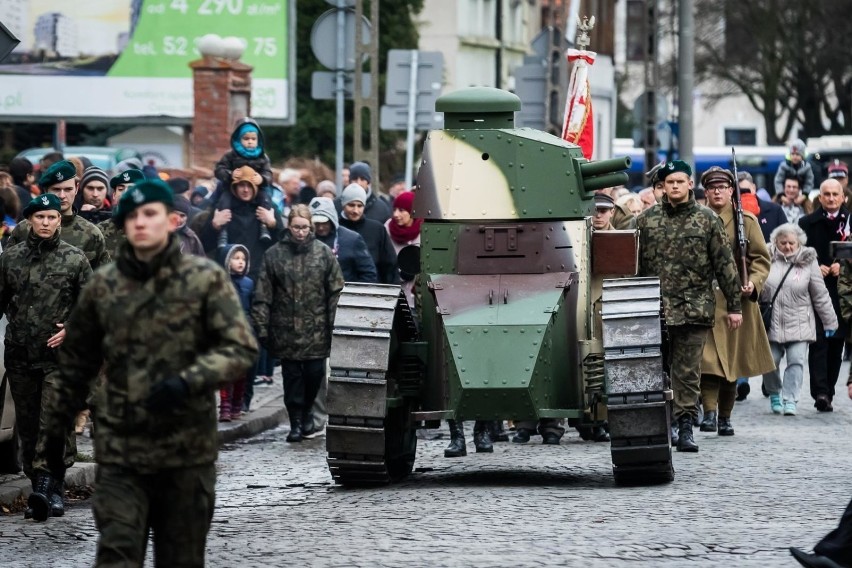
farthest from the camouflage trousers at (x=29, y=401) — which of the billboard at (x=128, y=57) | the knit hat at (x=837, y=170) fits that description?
the billboard at (x=128, y=57)

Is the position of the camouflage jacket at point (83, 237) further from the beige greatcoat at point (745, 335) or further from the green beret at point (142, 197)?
the green beret at point (142, 197)

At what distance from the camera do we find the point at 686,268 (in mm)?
14203

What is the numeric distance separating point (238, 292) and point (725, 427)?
398 cm

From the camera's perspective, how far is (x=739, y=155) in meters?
56.4

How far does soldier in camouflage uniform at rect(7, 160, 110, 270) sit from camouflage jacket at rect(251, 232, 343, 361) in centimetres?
326

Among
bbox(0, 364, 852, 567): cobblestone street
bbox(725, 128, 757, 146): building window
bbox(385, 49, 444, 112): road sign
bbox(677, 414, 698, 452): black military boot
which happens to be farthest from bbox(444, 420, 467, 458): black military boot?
bbox(725, 128, 757, 146): building window

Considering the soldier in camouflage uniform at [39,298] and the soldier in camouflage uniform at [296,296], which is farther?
the soldier in camouflage uniform at [296,296]

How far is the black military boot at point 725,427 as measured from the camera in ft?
50.6

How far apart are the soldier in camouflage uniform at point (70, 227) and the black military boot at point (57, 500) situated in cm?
136

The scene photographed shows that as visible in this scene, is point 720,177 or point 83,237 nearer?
point 83,237

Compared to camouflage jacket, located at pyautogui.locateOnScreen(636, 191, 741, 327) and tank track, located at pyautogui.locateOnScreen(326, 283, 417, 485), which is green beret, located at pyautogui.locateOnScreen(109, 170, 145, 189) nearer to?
tank track, located at pyautogui.locateOnScreen(326, 283, 417, 485)

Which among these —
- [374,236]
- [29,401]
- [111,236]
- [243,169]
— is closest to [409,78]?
[243,169]

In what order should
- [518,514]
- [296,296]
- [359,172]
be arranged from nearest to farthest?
[518,514]
[296,296]
[359,172]

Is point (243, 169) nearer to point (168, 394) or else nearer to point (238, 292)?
point (238, 292)
